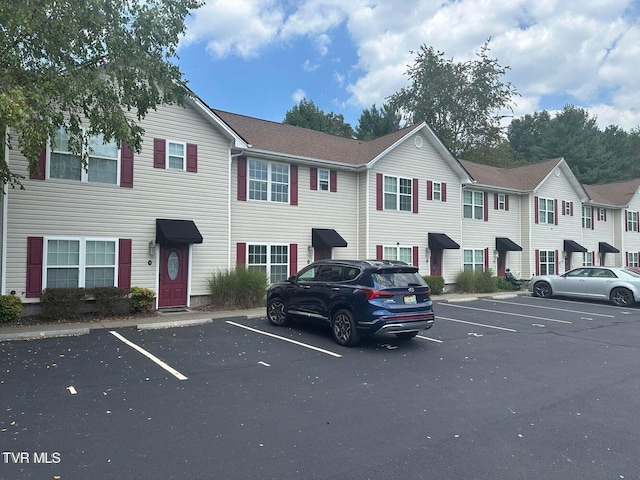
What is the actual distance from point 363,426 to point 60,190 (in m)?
→ 11.1

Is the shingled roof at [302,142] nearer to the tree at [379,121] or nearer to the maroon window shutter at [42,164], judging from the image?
the maroon window shutter at [42,164]

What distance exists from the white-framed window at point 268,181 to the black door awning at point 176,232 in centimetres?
283

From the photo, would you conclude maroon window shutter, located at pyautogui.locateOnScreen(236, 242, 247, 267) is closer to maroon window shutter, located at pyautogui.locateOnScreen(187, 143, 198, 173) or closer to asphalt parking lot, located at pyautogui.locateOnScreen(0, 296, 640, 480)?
maroon window shutter, located at pyautogui.locateOnScreen(187, 143, 198, 173)

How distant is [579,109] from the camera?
53531 millimetres

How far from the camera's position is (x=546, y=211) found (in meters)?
25.6

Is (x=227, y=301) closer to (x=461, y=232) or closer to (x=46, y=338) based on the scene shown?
(x=46, y=338)

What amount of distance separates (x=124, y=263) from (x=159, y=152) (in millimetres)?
3588

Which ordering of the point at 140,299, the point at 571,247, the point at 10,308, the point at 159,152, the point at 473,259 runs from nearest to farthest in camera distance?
the point at 10,308, the point at 140,299, the point at 159,152, the point at 473,259, the point at 571,247

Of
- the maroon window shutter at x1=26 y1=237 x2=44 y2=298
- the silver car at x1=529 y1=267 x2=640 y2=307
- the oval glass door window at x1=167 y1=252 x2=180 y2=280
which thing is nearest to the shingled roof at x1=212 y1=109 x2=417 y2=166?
the oval glass door window at x1=167 y1=252 x2=180 y2=280

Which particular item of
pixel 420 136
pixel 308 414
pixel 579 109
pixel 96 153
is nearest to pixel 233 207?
pixel 96 153

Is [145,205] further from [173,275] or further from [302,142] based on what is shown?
[302,142]

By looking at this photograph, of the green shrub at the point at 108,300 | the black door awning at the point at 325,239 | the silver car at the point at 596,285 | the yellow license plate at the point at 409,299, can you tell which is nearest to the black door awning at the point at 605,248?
the silver car at the point at 596,285

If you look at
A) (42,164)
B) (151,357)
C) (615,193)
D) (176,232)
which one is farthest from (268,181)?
(615,193)

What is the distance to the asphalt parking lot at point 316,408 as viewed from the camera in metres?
3.91
